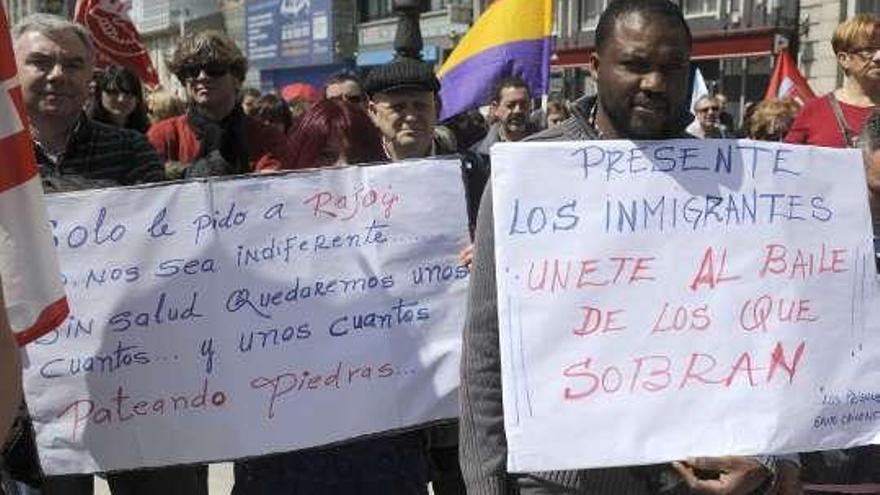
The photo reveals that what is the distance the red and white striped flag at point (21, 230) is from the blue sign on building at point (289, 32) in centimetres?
3754

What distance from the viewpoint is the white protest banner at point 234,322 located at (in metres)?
2.56

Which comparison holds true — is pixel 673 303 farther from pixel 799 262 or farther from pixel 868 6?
pixel 868 6

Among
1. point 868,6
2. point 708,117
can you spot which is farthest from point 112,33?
point 868,6

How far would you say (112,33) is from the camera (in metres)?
7.62

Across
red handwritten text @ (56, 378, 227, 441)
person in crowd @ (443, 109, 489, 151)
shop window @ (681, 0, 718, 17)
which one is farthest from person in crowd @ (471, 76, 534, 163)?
shop window @ (681, 0, 718, 17)

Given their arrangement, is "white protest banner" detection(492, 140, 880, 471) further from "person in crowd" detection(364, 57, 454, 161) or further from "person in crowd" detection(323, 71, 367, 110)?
"person in crowd" detection(323, 71, 367, 110)

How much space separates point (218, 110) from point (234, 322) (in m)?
1.31

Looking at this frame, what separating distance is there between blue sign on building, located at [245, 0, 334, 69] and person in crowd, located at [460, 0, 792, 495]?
124ft

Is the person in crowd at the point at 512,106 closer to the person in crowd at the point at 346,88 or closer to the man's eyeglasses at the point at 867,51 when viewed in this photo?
the person in crowd at the point at 346,88

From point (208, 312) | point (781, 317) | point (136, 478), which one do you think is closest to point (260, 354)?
point (208, 312)

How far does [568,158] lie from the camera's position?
2.02 m

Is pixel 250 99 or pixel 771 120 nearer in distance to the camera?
pixel 771 120

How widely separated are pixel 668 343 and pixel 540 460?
0.33 meters

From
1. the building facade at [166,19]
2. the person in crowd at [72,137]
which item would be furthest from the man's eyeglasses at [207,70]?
the building facade at [166,19]
